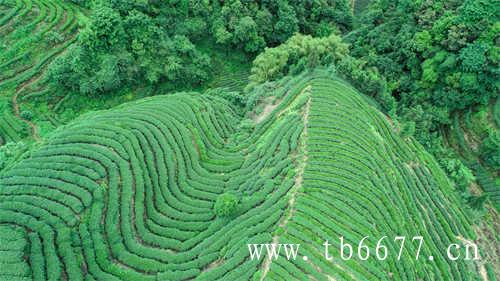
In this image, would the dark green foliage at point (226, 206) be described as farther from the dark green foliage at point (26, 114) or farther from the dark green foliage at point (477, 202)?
the dark green foliage at point (26, 114)

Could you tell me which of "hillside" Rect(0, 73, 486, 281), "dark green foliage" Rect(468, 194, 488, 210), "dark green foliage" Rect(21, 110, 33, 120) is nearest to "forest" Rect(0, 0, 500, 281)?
"hillside" Rect(0, 73, 486, 281)

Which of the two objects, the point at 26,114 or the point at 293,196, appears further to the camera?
the point at 26,114

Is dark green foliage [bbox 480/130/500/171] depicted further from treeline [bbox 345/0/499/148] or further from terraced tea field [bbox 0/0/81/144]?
terraced tea field [bbox 0/0/81/144]

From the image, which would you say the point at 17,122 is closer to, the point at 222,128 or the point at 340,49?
the point at 222,128

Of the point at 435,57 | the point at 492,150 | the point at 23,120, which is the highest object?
the point at 435,57

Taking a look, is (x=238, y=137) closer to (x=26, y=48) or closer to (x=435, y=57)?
(x=435, y=57)

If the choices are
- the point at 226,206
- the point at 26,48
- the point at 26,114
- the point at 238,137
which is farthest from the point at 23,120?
the point at 226,206
